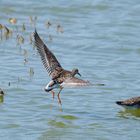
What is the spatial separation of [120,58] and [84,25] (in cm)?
181

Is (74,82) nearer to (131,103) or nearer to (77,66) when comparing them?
(131,103)

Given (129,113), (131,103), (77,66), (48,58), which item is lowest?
(129,113)

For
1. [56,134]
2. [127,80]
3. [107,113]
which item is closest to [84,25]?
[127,80]

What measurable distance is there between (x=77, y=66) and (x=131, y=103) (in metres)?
2.06

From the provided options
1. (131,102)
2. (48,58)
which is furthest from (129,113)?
(48,58)

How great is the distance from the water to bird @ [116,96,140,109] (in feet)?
0.41

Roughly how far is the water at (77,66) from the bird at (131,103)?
0.41 ft

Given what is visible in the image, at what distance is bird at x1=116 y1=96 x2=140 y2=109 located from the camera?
10219mm

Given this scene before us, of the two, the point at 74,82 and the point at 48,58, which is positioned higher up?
the point at 48,58

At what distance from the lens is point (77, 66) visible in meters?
12.2

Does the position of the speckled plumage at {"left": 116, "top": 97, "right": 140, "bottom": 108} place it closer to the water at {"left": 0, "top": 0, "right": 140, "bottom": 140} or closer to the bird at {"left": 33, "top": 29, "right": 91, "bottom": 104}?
the water at {"left": 0, "top": 0, "right": 140, "bottom": 140}

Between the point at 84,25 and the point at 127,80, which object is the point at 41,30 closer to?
the point at 84,25

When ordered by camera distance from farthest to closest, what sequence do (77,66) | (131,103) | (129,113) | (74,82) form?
1. (77,66)
2. (129,113)
3. (131,103)
4. (74,82)

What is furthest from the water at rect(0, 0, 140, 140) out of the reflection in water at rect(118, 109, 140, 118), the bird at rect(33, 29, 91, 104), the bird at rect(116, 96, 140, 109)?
the bird at rect(33, 29, 91, 104)
